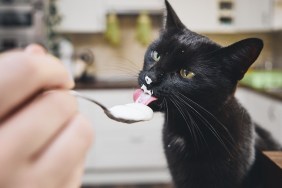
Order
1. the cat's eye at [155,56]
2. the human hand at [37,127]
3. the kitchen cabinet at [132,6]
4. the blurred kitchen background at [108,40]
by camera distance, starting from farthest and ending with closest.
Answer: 1. the kitchen cabinet at [132,6]
2. the blurred kitchen background at [108,40]
3. the cat's eye at [155,56]
4. the human hand at [37,127]

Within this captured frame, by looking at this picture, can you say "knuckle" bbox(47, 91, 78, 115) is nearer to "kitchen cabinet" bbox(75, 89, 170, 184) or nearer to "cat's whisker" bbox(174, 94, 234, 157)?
"cat's whisker" bbox(174, 94, 234, 157)

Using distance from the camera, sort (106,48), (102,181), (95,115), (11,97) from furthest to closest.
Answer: (106,48)
(102,181)
(95,115)
(11,97)

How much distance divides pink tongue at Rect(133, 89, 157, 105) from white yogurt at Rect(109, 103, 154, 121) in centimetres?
3

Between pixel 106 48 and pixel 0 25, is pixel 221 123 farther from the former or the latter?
pixel 106 48

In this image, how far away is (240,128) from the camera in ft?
1.18

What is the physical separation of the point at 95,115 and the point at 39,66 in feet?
7.83

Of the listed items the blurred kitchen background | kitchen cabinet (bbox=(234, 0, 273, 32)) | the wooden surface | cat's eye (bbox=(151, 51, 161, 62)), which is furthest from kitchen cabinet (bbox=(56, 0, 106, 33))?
the wooden surface

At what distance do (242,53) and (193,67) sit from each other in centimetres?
6

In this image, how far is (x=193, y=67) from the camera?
38 cm

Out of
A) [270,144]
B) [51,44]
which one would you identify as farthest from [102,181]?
[270,144]

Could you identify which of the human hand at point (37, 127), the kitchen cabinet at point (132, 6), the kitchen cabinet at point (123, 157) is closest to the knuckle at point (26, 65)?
the human hand at point (37, 127)

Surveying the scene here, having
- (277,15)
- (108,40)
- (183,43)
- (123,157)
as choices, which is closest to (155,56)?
(183,43)

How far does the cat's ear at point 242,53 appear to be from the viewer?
329 millimetres

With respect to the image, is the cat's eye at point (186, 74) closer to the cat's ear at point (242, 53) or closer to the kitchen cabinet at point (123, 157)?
the cat's ear at point (242, 53)
